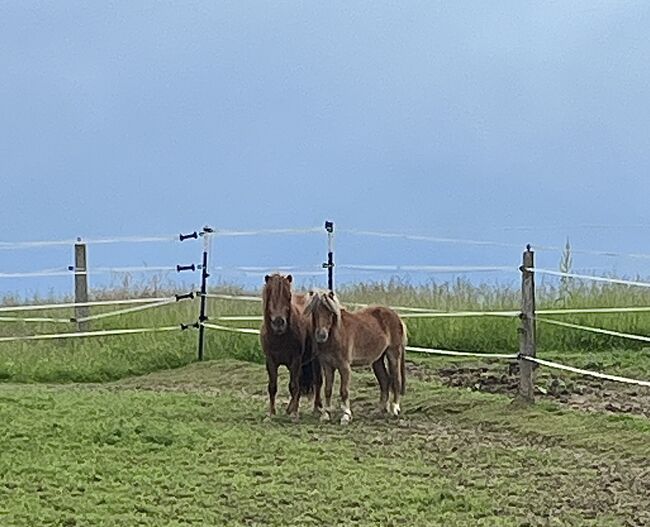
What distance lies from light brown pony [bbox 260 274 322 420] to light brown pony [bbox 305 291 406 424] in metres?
0.16

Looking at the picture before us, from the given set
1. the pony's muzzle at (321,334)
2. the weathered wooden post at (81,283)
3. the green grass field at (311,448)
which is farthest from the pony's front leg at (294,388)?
the weathered wooden post at (81,283)

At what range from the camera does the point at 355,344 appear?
28.3 ft

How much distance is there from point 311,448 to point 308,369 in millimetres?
1778

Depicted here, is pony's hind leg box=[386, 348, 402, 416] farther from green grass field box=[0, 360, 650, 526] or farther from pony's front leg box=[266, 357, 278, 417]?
pony's front leg box=[266, 357, 278, 417]

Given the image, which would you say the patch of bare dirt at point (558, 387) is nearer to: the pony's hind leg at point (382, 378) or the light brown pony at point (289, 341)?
the pony's hind leg at point (382, 378)

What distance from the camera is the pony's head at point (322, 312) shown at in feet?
27.3

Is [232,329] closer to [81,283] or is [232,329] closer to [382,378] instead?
[81,283]

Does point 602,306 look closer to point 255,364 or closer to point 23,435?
point 255,364

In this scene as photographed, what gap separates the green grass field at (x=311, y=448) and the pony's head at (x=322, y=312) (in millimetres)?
579

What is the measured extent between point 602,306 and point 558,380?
3652 mm

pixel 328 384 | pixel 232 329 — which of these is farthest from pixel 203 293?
pixel 328 384

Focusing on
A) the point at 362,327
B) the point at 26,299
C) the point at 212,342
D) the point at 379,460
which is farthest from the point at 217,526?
the point at 26,299

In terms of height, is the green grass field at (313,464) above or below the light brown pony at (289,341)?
below

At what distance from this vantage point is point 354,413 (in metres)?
8.95
